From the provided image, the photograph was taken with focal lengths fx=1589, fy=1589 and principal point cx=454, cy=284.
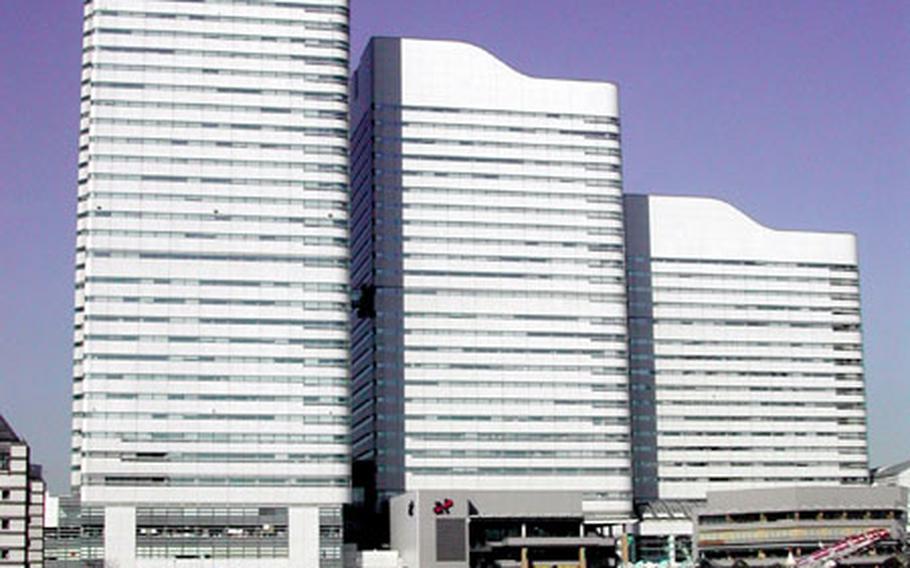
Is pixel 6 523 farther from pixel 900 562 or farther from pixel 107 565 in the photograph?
pixel 900 562

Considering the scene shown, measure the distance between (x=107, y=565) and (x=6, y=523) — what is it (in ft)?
275

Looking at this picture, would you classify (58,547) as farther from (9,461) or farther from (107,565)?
(9,461)

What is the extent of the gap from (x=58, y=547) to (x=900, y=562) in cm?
10515

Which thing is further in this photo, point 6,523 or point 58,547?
point 58,547

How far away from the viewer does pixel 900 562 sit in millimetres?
196875

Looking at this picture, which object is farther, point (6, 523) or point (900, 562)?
point (900, 562)

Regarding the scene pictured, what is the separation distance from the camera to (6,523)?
118 meters

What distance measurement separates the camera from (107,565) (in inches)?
7840

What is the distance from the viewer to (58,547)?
19988 centimetres

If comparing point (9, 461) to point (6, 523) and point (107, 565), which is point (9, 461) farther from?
point (107, 565)

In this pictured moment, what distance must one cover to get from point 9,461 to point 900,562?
120 meters

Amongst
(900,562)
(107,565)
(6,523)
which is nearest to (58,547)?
(107,565)

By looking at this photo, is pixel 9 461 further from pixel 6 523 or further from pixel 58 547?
pixel 58 547

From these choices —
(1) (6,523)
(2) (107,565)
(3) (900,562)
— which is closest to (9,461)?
(1) (6,523)
